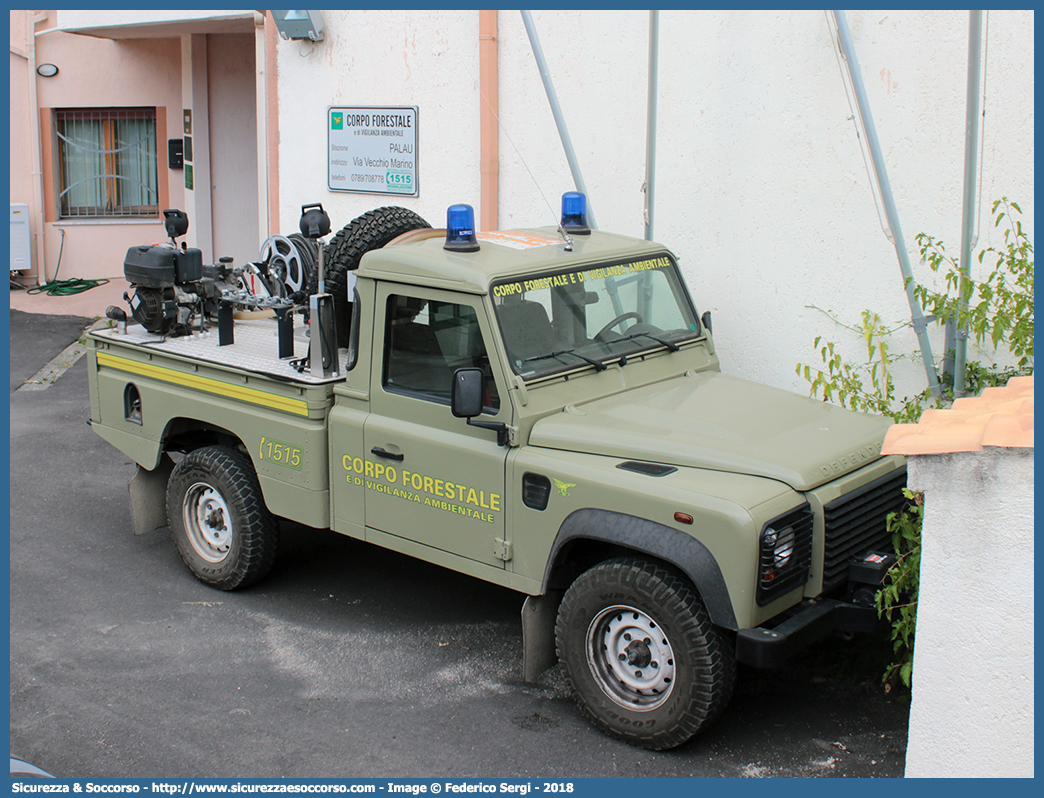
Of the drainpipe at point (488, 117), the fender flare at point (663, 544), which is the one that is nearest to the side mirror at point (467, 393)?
the fender flare at point (663, 544)

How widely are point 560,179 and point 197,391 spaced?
3.30m

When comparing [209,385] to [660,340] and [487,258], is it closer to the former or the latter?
[487,258]

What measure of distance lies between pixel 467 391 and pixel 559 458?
511 mm

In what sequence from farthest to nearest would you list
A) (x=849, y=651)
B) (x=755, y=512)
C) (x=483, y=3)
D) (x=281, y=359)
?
1. (x=483, y=3)
2. (x=281, y=359)
3. (x=849, y=651)
4. (x=755, y=512)

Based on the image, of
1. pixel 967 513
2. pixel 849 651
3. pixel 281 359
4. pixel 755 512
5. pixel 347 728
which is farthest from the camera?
pixel 281 359

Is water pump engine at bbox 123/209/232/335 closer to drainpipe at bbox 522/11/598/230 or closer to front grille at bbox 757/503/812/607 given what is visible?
drainpipe at bbox 522/11/598/230

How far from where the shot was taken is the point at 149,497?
7059mm

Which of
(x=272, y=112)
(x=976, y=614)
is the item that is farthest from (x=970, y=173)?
(x=272, y=112)

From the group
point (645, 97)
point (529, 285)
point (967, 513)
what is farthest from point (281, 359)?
point (967, 513)

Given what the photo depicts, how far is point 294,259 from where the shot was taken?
6684mm

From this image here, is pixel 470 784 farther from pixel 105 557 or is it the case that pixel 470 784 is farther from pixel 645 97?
pixel 645 97

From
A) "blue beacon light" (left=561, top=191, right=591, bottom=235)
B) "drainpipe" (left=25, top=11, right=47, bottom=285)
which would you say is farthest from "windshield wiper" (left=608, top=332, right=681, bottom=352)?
"drainpipe" (left=25, top=11, right=47, bottom=285)

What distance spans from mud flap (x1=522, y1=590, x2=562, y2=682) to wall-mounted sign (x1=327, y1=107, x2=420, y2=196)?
4989 mm

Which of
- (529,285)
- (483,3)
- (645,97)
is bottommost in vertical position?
(529,285)
